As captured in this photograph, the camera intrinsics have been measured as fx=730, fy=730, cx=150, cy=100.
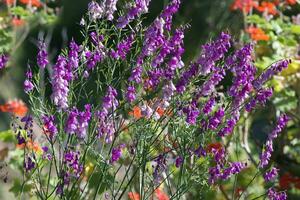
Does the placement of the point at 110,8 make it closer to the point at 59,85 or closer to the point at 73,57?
the point at 73,57

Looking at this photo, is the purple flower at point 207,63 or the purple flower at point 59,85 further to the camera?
the purple flower at point 207,63

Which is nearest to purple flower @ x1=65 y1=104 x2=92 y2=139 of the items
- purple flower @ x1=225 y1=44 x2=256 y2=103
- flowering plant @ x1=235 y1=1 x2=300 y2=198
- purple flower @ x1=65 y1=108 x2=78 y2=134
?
purple flower @ x1=65 y1=108 x2=78 y2=134

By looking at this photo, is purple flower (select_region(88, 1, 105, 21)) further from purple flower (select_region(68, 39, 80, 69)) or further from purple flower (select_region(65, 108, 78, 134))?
purple flower (select_region(65, 108, 78, 134))

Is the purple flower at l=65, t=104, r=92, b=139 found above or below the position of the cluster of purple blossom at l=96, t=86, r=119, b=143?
below

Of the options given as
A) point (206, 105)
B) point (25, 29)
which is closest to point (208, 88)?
point (206, 105)

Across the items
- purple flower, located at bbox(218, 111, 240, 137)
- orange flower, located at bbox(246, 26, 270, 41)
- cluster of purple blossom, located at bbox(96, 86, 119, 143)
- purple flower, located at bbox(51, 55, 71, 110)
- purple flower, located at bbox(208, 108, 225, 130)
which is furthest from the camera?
orange flower, located at bbox(246, 26, 270, 41)

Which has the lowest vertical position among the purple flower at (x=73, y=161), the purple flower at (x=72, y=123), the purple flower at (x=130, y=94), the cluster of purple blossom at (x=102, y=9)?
the purple flower at (x=72, y=123)

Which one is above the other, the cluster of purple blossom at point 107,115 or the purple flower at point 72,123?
the cluster of purple blossom at point 107,115

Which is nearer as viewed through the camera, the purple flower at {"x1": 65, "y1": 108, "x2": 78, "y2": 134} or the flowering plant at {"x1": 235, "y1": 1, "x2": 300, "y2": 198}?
the purple flower at {"x1": 65, "y1": 108, "x2": 78, "y2": 134}

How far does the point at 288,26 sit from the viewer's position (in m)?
6.10

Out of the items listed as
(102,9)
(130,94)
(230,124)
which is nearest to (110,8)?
(102,9)

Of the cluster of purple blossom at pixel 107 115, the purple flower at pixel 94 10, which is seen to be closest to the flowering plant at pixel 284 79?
the cluster of purple blossom at pixel 107 115

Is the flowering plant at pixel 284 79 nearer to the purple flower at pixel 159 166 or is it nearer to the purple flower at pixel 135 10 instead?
the purple flower at pixel 159 166

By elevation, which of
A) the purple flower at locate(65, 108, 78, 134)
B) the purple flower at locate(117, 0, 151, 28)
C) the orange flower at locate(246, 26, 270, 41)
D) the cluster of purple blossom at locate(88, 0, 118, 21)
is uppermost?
the orange flower at locate(246, 26, 270, 41)
